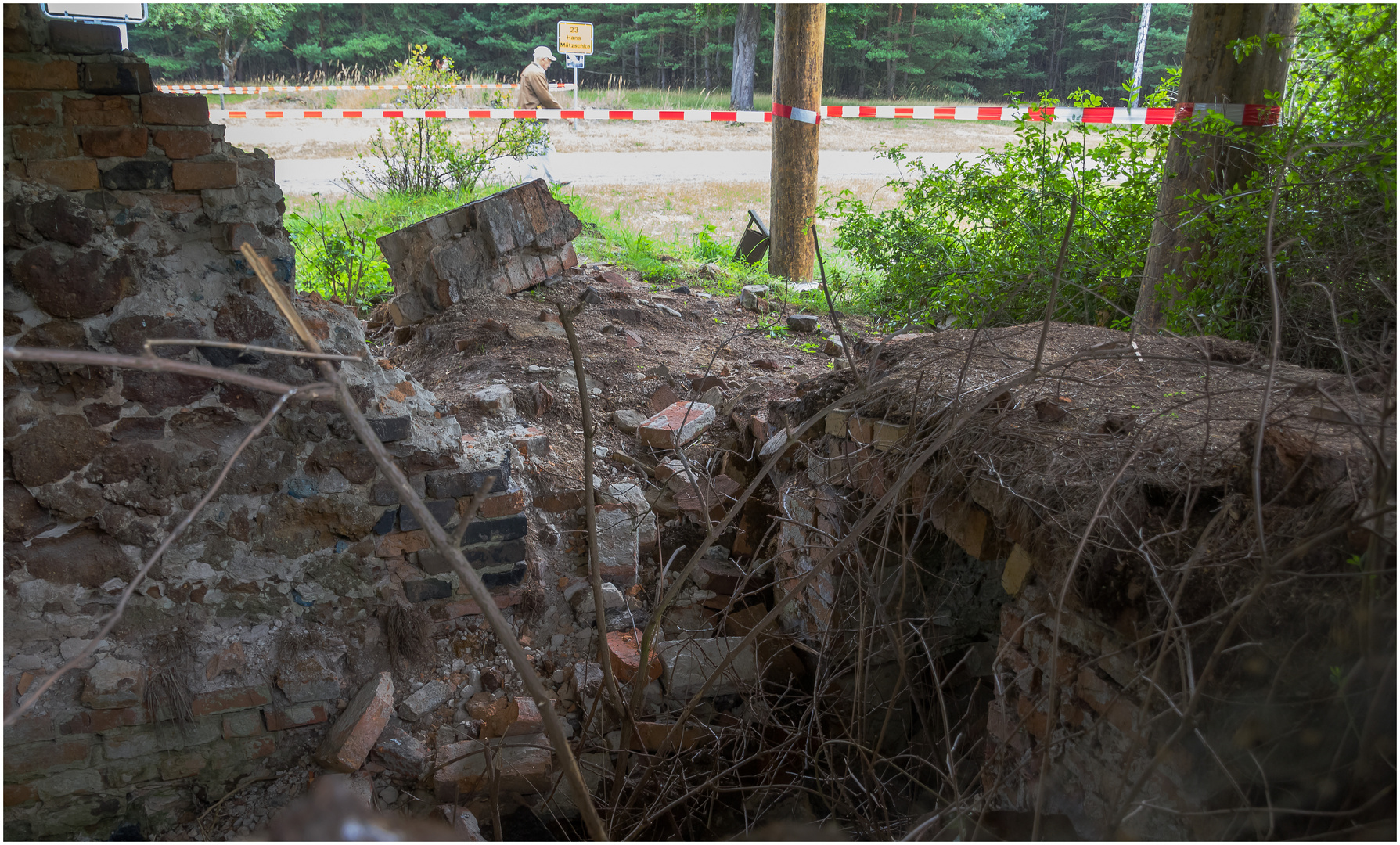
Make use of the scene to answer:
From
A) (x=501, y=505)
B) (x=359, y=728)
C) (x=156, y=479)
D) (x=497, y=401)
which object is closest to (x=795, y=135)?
(x=497, y=401)

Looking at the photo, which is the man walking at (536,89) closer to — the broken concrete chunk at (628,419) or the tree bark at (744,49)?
the tree bark at (744,49)

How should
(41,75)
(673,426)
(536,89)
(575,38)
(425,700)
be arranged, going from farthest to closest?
(575,38) < (536,89) < (673,426) < (425,700) < (41,75)

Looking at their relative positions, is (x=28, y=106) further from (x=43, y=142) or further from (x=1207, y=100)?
(x=1207, y=100)

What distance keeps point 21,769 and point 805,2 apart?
590 centimetres

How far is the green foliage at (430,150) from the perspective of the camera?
7934 mm

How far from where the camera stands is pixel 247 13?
47.6ft

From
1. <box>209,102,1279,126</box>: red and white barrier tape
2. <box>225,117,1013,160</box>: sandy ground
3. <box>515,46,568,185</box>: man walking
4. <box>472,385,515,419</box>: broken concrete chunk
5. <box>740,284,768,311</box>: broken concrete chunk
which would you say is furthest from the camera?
<box>225,117,1013,160</box>: sandy ground

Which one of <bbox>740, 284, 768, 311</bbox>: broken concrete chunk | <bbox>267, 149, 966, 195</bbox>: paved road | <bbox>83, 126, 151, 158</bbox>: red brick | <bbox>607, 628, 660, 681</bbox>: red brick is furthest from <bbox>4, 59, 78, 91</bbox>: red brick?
<bbox>267, 149, 966, 195</bbox>: paved road

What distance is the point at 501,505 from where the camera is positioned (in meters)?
2.74

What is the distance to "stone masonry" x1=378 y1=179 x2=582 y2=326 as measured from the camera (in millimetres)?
4777

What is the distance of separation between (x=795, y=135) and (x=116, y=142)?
4.77 metres

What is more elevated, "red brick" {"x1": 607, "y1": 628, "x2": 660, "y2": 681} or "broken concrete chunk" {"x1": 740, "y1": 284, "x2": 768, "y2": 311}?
"broken concrete chunk" {"x1": 740, "y1": 284, "x2": 768, "y2": 311}

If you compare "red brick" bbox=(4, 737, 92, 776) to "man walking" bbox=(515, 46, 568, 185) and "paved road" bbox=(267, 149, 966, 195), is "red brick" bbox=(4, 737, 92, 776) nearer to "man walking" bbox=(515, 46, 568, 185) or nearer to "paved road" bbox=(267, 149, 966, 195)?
"paved road" bbox=(267, 149, 966, 195)

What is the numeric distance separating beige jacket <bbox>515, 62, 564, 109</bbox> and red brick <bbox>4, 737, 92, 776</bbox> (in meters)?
9.63
